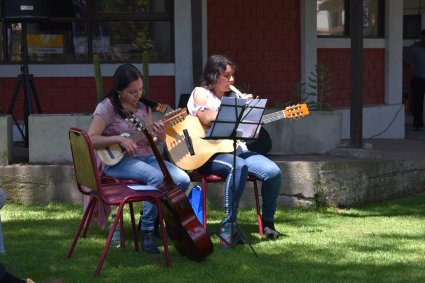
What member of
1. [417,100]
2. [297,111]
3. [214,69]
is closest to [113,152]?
[214,69]

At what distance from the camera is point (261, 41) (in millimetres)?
12406

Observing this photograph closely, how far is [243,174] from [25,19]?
3423 millimetres

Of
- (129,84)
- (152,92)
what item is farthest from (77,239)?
(152,92)

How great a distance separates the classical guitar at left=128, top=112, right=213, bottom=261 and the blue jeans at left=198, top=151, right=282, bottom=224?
1.93 ft

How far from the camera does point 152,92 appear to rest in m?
11.6

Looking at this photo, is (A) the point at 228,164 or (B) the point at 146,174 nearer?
(B) the point at 146,174

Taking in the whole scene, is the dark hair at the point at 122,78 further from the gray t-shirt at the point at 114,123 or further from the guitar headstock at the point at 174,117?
the guitar headstock at the point at 174,117

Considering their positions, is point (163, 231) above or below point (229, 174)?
below

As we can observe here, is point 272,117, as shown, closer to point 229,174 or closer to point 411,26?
point 229,174

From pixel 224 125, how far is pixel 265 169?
2.59 ft

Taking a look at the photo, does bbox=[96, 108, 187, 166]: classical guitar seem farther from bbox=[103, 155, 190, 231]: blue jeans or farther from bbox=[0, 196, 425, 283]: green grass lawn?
bbox=[0, 196, 425, 283]: green grass lawn

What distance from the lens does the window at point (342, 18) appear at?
42.9 ft

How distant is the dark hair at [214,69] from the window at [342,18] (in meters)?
5.20

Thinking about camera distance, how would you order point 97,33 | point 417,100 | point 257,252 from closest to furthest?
point 257,252
point 97,33
point 417,100
